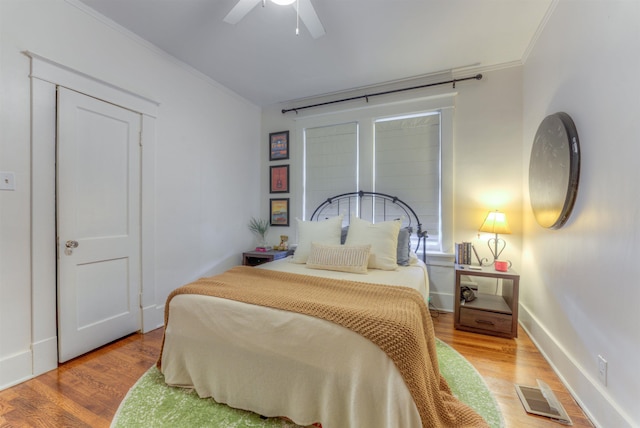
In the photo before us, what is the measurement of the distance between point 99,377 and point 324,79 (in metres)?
3.49

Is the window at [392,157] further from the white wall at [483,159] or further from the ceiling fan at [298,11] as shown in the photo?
the ceiling fan at [298,11]

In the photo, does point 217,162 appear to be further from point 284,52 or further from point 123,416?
point 123,416

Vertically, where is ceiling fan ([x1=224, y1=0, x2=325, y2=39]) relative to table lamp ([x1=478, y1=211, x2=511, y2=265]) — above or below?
above

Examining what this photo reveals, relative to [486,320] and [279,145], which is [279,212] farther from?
[486,320]

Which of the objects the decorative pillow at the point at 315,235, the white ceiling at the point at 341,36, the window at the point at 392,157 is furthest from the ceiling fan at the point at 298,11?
the decorative pillow at the point at 315,235

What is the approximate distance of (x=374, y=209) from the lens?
3416 millimetres

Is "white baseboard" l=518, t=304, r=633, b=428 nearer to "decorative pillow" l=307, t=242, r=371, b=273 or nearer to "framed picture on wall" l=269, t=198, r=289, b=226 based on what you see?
"decorative pillow" l=307, t=242, r=371, b=273

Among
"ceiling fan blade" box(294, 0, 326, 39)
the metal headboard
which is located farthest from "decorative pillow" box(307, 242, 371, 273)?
"ceiling fan blade" box(294, 0, 326, 39)

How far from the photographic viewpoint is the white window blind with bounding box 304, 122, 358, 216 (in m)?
3.53

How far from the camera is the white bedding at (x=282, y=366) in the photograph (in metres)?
1.17

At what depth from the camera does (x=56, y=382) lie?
181 cm

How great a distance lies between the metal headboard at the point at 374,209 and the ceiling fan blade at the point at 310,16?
6.25 feet

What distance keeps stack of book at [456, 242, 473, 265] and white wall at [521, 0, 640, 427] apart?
66cm

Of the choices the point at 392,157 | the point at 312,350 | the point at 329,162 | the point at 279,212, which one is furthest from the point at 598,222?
the point at 279,212
